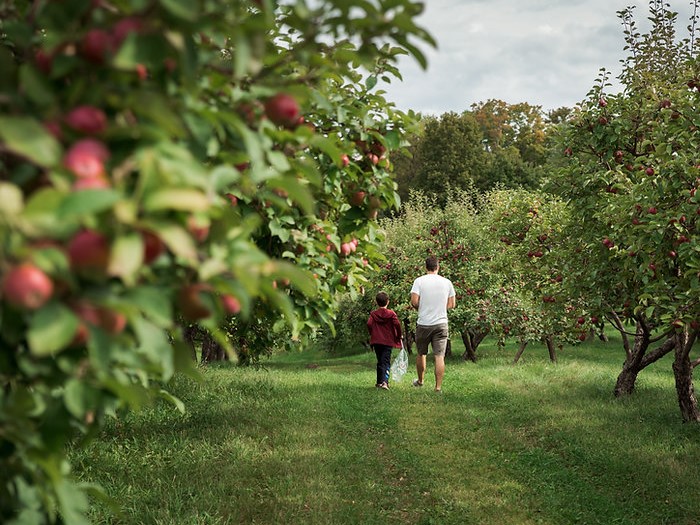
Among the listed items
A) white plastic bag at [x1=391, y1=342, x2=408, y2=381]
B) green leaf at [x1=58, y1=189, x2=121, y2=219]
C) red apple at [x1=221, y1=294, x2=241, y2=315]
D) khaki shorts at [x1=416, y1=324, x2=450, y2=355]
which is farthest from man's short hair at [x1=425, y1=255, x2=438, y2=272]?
green leaf at [x1=58, y1=189, x2=121, y2=219]

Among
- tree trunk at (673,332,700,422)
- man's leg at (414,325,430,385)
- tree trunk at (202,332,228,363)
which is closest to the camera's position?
tree trunk at (673,332,700,422)

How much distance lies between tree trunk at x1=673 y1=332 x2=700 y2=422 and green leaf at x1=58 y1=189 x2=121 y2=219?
25.8 feet

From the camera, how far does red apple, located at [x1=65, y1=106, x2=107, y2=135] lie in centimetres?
128

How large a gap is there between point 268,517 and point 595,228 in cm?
582

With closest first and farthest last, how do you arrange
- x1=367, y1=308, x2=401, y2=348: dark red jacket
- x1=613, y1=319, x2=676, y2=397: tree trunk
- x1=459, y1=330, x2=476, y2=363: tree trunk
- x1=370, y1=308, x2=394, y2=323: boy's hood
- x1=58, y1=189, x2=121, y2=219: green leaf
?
x1=58, y1=189, x2=121, y2=219: green leaf, x1=613, y1=319, x2=676, y2=397: tree trunk, x1=367, y1=308, x2=401, y2=348: dark red jacket, x1=370, y1=308, x2=394, y2=323: boy's hood, x1=459, y1=330, x2=476, y2=363: tree trunk

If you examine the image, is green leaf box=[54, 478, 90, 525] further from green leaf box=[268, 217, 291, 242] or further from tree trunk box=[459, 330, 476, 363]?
tree trunk box=[459, 330, 476, 363]

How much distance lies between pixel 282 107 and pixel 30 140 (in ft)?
2.31

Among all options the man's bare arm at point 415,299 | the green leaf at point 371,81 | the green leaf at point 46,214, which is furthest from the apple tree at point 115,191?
the man's bare arm at point 415,299

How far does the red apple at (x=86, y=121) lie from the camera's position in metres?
1.28

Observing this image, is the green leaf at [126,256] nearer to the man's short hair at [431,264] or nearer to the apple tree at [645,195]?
the apple tree at [645,195]

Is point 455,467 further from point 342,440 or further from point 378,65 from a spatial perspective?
point 378,65

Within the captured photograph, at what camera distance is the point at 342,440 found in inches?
272

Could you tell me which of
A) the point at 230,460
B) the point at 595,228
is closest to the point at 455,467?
the point at 230,460

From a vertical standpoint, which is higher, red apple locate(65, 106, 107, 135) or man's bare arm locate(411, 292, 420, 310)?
red apple locate(65, 106, 107, 135)
